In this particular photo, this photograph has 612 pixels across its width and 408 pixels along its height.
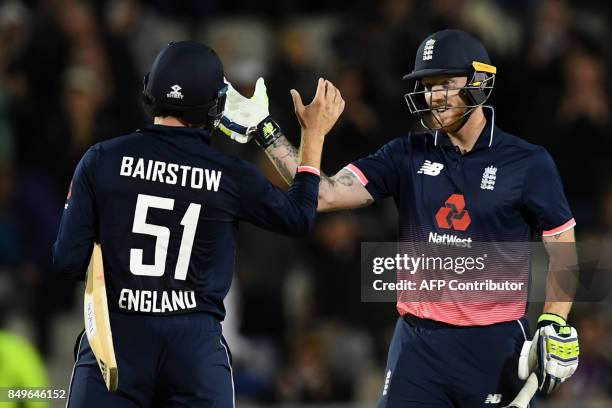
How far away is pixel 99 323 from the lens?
4.83 metres

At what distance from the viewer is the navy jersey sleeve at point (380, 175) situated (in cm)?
593

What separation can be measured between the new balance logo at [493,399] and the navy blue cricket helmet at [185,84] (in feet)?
5.93

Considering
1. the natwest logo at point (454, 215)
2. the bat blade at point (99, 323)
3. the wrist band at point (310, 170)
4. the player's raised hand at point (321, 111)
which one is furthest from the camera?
the natwest logo at point (454, 215)

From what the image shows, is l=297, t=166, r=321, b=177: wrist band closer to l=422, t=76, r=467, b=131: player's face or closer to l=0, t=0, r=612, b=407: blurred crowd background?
l=422, t=76, r=467, b=131: player's face

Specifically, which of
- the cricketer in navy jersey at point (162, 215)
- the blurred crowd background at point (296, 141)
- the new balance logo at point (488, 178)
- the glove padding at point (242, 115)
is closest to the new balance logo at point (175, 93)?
the cricketer in navy jersey at point (162, 215)

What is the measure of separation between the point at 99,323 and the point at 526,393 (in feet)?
6.39

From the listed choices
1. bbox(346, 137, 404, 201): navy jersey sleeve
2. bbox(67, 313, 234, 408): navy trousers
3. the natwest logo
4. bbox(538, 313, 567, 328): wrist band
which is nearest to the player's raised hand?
bbox(346, 137, 404, 201): navy jersey sleeve

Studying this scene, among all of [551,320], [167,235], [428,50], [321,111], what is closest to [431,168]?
[428,50]

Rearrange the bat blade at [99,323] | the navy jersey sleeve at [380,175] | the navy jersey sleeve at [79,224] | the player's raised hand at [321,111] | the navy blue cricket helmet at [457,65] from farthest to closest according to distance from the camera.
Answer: the navy jersey sleeve at [380,175] → the navy blue cricket helmet at [457,65] → the player's raised hand at [321,111] → the navy jersey sleeve at [79,224] → the bat blade at [99,323]

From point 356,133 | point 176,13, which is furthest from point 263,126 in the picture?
point 176,13

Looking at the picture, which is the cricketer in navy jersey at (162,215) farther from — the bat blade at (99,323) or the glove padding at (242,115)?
the glove padding at (242,115)

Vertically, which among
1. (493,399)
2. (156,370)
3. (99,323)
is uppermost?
(99,323)

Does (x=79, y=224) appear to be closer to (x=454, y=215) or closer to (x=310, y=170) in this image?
(x=310, y=170)

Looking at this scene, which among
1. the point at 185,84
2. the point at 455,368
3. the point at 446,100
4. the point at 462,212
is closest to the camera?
the point at 185,84
